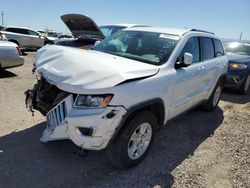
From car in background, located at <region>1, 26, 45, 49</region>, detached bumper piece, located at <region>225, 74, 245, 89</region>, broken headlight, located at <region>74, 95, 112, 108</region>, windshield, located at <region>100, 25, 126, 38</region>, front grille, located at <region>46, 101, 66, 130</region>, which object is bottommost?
car in background, located at <region>1, 26, 45, 49</region>

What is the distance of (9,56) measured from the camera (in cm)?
798

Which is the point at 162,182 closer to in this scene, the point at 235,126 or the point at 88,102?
the point at 88,102

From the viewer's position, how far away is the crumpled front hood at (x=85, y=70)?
296cm

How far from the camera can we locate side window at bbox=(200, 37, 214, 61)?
16.6ft

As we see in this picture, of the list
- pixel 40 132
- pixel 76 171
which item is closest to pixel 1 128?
pixel 40 132

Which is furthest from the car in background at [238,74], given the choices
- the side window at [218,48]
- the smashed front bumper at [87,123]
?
→ the smashed front bumper at [87,123]

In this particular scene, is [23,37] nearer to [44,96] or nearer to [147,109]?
[44,96]

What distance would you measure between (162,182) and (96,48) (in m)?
2.55

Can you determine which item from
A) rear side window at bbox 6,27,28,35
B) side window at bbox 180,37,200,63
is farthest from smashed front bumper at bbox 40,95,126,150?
rear side window at bbox 6,27,28,35

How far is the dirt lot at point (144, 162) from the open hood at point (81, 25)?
4.25 metres

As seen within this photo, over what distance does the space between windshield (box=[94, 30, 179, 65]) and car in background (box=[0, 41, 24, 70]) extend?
4.33 meters

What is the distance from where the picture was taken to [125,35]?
467 centimetres

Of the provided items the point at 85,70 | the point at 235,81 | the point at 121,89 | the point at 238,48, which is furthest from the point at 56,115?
the point at 238,48

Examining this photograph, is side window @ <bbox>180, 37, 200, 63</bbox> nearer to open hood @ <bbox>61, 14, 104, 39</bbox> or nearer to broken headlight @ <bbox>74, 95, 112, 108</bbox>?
broken headlight @ <bbox>74, 95, 112, 108</bbox>
